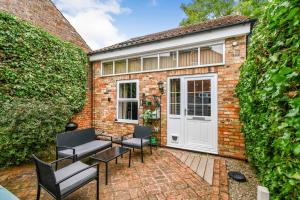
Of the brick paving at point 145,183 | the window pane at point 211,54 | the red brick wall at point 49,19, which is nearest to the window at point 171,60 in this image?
the window pane at point 211,54

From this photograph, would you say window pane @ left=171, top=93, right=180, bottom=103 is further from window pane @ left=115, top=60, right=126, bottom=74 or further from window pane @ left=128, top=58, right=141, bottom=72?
window pane @ left=115, top=60, right=126, bottom=74

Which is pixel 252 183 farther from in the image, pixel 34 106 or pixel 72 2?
pixel 72 2

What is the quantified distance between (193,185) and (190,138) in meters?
2.19

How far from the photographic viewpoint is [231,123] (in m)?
4.64

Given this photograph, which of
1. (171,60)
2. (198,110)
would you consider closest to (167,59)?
(171,60)

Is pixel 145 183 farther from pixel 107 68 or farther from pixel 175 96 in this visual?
pixel 107 68

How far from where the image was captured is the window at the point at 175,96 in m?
5.47

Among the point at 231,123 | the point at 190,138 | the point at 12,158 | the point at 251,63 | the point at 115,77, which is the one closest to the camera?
the point at 251,63

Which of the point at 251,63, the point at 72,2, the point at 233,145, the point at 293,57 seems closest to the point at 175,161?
the point at 233,145

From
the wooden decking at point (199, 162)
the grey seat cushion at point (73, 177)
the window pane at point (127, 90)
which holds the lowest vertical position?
the wooden decking at point (199, 162)

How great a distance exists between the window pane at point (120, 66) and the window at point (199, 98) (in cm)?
293

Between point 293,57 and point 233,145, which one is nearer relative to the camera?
point 293,57

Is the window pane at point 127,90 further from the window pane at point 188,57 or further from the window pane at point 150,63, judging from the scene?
the window pane at point 188,57

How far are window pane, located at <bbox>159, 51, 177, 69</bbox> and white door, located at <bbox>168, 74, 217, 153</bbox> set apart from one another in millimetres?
530
